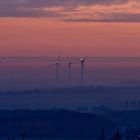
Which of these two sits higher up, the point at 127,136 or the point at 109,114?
the point at 109,114

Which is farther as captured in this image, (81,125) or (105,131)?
(81,125)

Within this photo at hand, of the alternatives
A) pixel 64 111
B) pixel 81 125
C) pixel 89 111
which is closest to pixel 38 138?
pixel 81 125

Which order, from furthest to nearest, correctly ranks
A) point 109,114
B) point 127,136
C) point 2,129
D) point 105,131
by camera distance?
point 109,114, point 2,129, point 105,131, point 127,136

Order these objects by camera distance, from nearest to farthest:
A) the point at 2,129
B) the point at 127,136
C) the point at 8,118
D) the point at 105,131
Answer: the point at 127,136 < the point at 105,131 < the point at 2,129 < the point at 8,118

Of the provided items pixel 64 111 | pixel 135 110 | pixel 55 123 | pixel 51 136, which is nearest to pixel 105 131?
pixel 51 136

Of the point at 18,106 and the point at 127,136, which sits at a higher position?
the point at 18,106

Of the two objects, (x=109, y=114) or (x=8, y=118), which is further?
(x=109, y=114)

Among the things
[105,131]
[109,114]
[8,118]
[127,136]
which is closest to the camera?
[127,136]

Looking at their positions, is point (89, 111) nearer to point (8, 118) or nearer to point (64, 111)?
point (64, 111)

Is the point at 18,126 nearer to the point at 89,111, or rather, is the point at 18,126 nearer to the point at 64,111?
the point at 64,111
